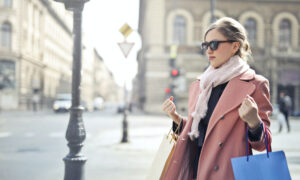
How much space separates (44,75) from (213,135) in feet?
154

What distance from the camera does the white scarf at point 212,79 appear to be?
2.25 m

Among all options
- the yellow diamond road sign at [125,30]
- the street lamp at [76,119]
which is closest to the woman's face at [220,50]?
the street lamp at [76,119]

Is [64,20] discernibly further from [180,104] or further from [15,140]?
[15,140]

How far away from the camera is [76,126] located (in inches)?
170

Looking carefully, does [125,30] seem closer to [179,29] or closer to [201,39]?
[179,29]

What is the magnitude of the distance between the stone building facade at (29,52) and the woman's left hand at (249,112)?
83.9ft

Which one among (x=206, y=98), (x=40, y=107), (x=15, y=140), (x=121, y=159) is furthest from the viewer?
(x=40, y=107)

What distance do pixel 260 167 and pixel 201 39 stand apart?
30522 mm

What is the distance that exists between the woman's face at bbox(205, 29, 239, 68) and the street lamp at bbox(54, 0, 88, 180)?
2.36 m

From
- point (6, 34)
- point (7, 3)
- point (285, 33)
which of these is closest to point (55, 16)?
point (7, 3)

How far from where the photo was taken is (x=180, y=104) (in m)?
30.8

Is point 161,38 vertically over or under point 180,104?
over

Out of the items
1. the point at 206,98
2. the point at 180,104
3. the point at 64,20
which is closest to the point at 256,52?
the point at 180,104

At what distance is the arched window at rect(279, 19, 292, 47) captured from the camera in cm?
3238
